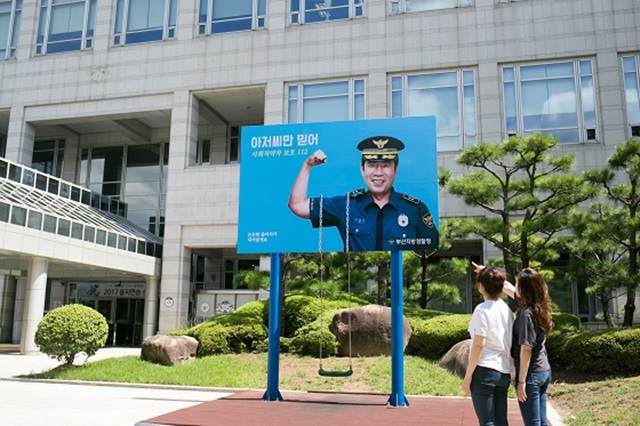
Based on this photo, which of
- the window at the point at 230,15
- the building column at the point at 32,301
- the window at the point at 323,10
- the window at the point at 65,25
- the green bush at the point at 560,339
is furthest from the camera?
the window at the point at 65,25

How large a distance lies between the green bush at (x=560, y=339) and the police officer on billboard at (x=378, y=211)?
541 cm

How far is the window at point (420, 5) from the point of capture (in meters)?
24.2

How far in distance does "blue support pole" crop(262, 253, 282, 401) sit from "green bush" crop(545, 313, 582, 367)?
650 cm

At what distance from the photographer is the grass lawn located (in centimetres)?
939

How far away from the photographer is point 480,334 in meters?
4.68

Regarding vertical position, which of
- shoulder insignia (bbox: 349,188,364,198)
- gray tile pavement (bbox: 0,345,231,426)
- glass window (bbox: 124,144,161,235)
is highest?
glass window (bbox: 124,144,161,235)

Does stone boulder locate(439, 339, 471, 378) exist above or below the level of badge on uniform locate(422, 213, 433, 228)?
below

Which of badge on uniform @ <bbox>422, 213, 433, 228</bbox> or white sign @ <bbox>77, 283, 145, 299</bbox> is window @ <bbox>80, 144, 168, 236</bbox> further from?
badge on uniform @ <bbox>422, 213, 433, 228</bbox>

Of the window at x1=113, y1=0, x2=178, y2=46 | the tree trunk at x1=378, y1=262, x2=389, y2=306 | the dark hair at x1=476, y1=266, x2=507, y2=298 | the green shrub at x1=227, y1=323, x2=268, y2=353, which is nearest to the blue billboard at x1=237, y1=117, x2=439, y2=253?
the dark hair at x1=476, y1=266, x2=507, y2=298

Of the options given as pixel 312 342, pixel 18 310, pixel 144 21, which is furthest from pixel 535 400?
pixel 18 310

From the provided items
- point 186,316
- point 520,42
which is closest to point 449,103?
point 520,42

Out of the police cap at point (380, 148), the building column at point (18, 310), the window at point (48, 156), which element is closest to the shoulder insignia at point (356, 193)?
the police cap at point (380, 148)

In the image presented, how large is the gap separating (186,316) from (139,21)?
13852 millimetres

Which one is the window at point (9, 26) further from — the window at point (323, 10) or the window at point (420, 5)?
the window at point (420, 5)
